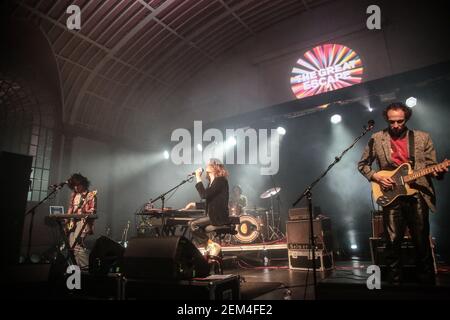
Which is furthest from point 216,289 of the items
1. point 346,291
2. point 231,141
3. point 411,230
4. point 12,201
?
point 231,141

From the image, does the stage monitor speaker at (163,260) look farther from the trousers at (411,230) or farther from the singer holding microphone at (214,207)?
the trousers at (411,230)

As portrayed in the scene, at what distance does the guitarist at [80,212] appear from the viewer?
17.2ft

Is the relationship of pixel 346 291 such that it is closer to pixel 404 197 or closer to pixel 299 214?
pixel 404 197

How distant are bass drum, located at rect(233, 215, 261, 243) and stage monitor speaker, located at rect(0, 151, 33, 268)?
507 cm

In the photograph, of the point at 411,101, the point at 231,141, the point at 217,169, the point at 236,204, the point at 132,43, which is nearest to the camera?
the point at 217,169

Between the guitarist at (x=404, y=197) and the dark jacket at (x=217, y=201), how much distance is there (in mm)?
2226

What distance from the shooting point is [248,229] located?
8023mm

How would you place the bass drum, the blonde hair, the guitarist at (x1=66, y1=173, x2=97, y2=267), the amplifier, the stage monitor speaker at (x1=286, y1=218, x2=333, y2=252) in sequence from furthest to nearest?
the bass drum < the amplifier < the stage monitor speaker at (x1=286, y1=218, x2=333, y2=252) < the guitarist at (x1=66, y1=173, x2=97, y2=267) < the blonde hair

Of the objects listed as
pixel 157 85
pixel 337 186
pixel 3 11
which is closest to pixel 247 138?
pixel 337 186

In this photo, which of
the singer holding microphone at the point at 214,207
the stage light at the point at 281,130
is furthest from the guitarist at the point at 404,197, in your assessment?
the stage light at the point at 281,130

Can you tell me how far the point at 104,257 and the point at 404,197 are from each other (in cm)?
359

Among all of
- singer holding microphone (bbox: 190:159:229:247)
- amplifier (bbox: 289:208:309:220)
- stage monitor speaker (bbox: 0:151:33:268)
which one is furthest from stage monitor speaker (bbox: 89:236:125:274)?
amplifier (bbox: 289:208:309:220)

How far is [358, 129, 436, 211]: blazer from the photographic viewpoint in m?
3.06

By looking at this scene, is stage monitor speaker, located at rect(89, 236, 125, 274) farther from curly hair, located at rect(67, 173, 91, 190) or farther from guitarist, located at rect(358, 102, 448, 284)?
guitarist, located at rect(358, 102, 448, 284)
